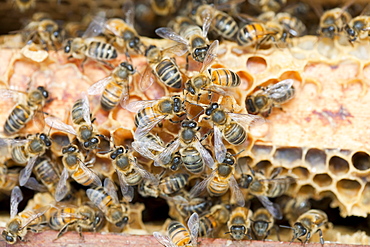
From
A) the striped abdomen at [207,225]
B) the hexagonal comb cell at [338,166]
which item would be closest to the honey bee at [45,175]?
the striped abdomen at [207,225]

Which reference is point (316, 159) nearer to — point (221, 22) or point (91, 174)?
point (221, 22)

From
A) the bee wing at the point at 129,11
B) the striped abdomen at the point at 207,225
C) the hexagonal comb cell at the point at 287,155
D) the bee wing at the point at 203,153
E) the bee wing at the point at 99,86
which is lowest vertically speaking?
the striped abdomen at the point at 207,225

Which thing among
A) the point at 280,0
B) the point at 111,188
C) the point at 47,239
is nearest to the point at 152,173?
the point at 111,188

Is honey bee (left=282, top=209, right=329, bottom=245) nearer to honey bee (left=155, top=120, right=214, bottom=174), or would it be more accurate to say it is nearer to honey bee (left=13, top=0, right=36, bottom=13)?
honey bee (left=155, top=120, right=214, bottom=174)

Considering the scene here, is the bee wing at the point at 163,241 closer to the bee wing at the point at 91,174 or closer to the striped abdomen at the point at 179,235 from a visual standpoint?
the striped abdomen at the point at 179,235

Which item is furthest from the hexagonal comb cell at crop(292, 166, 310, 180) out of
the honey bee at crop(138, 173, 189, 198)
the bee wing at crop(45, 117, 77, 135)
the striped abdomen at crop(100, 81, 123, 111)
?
the bee wing at crop(45, 117, 77, 135)

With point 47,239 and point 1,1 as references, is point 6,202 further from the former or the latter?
point 1,1

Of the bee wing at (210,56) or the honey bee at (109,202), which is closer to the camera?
the bee wing at (210,56)

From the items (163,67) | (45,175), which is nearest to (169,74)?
(163,67)
